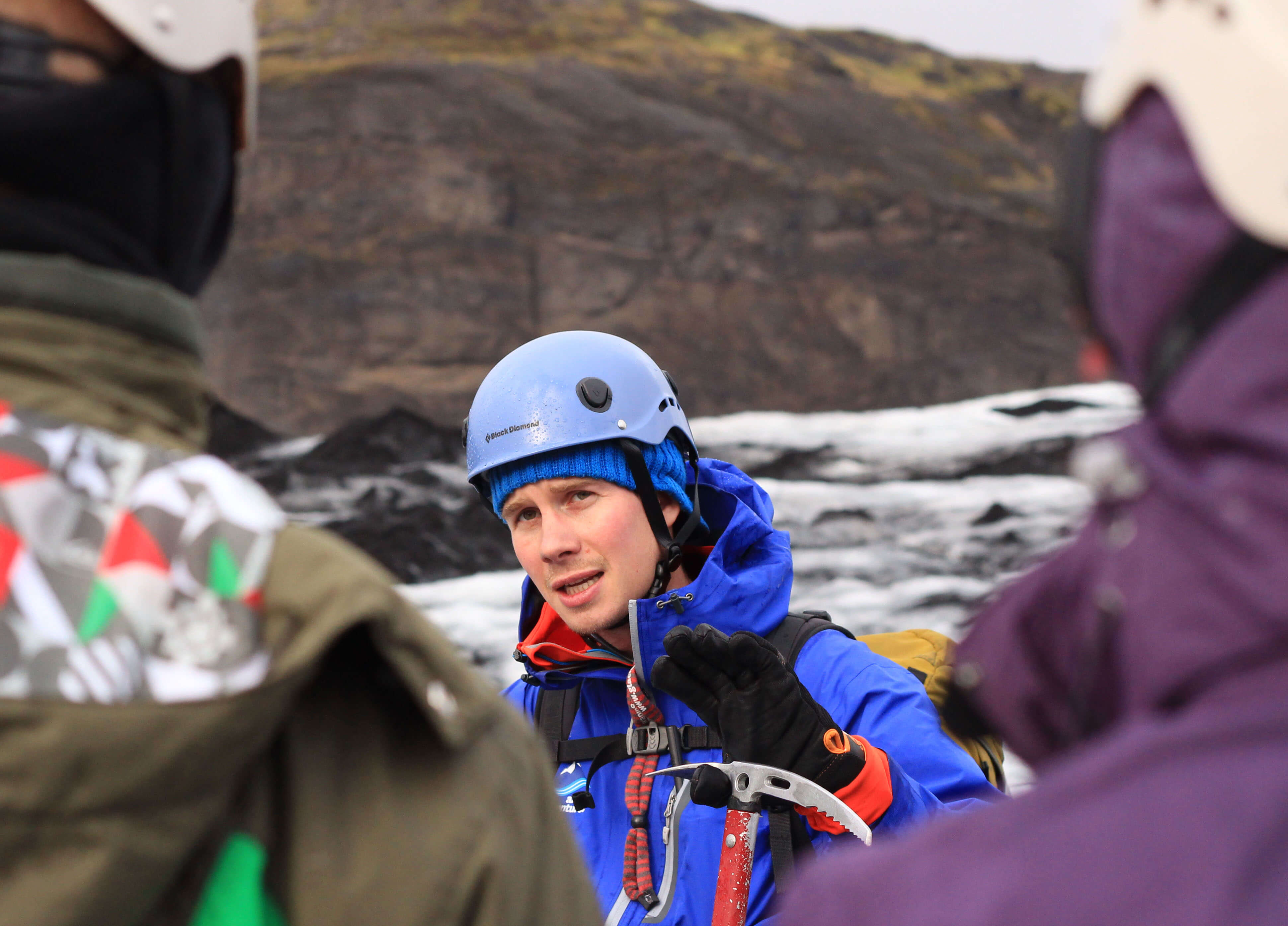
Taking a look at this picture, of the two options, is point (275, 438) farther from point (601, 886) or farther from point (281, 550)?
point (281, 550)

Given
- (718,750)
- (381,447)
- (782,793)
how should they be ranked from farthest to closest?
(381,447) → (718,750) → (782,793)

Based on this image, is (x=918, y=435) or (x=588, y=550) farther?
(x=918, y=435)

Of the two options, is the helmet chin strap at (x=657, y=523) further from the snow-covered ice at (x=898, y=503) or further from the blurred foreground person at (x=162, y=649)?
the snow-covered ice at (x=898, y=503)

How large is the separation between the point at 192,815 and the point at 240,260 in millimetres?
15144

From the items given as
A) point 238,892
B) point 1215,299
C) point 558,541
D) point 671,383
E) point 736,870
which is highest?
point 1215,299

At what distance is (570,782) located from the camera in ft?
8.35

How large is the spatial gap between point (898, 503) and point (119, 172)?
38.8 ft

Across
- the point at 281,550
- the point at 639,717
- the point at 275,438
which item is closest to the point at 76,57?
the point at 281,550

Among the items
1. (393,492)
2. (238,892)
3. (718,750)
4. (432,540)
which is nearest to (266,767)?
(238,892)

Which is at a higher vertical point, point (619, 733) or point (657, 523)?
point (657, 523)

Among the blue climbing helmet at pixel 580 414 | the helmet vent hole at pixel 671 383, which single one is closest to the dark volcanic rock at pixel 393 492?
the helmet vent hole at pixel 671 383

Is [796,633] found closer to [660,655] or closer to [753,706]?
[660,655]

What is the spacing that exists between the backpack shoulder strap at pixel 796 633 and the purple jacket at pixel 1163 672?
173 centimetres

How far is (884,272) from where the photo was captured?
1520 cm
